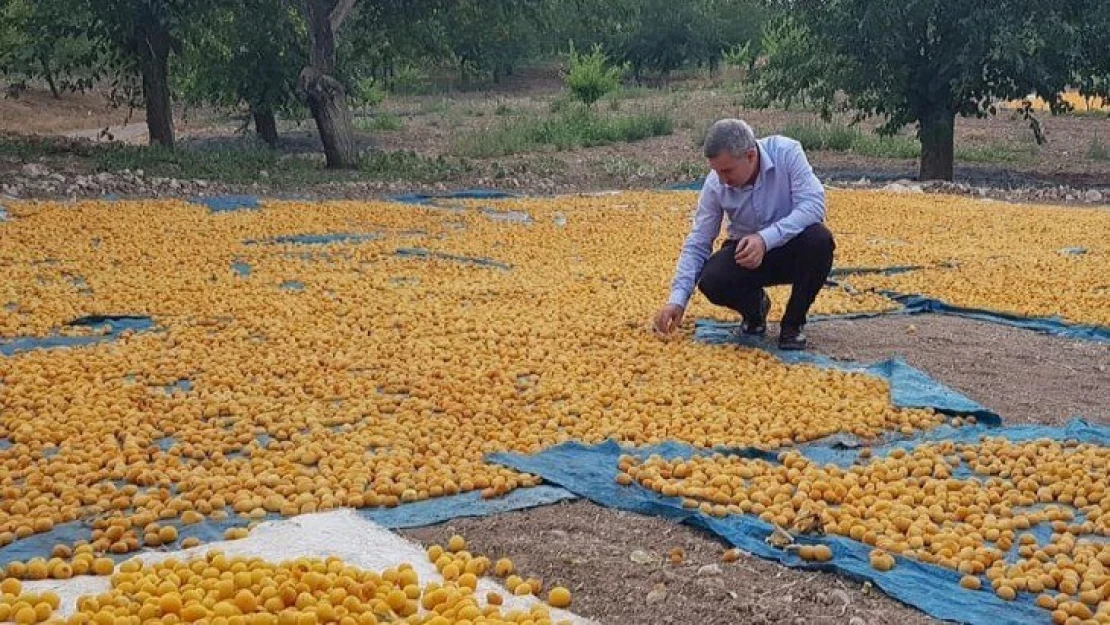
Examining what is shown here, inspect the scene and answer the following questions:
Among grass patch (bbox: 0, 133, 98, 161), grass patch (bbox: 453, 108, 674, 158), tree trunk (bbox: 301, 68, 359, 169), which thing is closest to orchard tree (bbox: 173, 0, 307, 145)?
tree trunk (bbox: 301, 68, 359, 169)

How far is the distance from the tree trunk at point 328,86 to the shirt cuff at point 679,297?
892 cm

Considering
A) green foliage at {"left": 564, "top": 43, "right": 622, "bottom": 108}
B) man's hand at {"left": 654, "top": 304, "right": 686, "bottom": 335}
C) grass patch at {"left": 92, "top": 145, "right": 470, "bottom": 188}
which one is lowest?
man's hand at {"left": 654, "top": 304, "right": 686, "bottom": 335}

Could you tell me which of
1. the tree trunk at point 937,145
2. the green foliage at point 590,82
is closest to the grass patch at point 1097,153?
the tree trunk at point 937,145

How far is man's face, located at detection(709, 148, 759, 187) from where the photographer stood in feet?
16.6

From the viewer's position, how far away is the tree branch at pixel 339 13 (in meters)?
13.2

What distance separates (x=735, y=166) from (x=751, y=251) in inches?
14.8

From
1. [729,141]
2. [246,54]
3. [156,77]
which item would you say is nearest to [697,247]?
[729,141]

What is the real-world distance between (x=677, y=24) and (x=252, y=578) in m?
37.5

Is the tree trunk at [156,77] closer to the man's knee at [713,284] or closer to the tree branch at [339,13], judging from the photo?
the tree branch at [339,13]

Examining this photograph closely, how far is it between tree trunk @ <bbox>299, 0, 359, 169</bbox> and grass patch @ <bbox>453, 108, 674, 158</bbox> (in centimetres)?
257

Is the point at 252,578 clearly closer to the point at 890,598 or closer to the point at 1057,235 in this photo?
the point at 890,598

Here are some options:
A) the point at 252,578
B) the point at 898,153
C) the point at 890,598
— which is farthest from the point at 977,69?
the point at 252,578

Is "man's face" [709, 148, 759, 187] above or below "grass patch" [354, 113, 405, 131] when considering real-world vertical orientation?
above

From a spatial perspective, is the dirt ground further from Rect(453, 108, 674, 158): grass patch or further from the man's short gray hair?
Rect(453, 108, 674, 158): grass patch
